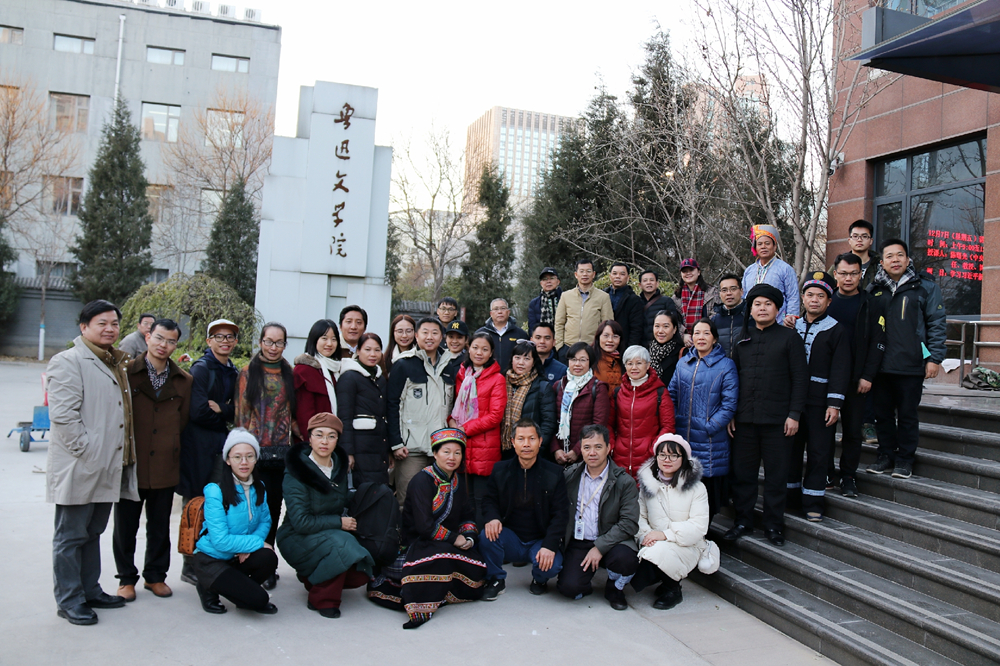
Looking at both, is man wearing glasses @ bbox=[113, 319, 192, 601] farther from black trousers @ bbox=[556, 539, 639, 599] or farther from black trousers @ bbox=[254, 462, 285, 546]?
black trousers @ bbox=[556, 539, 639, 599]

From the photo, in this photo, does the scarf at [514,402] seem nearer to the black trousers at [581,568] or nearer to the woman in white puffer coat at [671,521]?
the black trousers at [581,568]

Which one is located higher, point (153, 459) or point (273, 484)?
point (153, 459)

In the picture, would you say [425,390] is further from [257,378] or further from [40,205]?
[40,205]

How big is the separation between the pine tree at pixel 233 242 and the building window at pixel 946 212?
1931 cm

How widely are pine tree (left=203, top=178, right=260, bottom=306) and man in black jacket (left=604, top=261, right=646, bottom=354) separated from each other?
18.7 meters

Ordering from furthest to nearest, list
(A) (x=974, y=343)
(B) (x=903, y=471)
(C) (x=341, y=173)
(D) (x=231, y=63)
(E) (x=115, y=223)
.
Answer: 1. (D) (x=231, y=63)
2. (E) (x=115, y=223)
3. (C) (x=341, y=173)
4. (A) (x=974, y=343)
5. (B) (x=903, y=471)

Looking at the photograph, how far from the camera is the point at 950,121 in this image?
805 centimetres

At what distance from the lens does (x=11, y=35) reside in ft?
87.7

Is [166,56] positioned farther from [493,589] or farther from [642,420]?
[493,589]

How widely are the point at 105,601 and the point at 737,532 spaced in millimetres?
4048

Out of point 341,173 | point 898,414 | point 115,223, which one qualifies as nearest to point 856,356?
point 898,414

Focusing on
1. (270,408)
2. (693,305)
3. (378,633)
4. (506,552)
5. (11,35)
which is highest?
(11,35)

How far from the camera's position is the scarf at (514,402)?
503 centimetres

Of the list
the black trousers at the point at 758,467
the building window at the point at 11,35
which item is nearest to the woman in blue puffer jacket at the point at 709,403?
the black trousers at the point at 758,467
